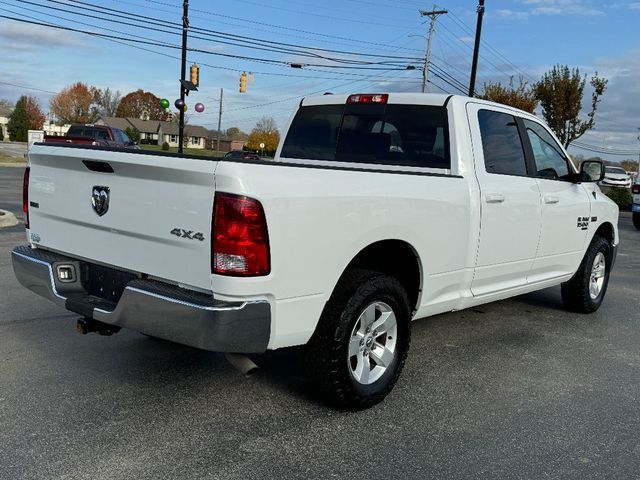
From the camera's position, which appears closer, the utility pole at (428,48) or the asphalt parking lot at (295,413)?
the asphalt parking lot at (295,413)

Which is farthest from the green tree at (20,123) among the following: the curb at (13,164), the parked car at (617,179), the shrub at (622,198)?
the shrub at (622,198)

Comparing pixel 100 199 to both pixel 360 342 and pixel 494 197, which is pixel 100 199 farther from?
pixel 494 197

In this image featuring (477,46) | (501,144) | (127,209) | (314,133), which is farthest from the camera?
(477,46)

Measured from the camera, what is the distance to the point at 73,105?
109000 millimetres

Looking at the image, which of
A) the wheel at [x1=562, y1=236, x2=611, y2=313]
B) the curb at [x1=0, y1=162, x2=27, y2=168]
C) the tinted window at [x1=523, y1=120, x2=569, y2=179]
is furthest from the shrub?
the curb at [x1=0, y1=162, x2=27, y2=168]

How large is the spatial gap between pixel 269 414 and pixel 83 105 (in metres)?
118

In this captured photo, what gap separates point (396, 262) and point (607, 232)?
12.2 ft

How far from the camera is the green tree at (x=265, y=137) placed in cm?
9506

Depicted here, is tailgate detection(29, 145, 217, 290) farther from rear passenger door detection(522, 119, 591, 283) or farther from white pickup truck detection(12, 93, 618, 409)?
rear passenger door detection(522, 119, 591, 283)

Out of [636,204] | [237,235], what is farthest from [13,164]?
[237,235]

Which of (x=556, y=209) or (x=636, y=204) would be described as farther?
(x=636, y=204)

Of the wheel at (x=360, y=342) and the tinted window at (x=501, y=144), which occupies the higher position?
the tinted window at (x=501, y=144)

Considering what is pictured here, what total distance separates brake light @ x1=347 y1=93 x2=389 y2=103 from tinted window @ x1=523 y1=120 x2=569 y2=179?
1.31 metres

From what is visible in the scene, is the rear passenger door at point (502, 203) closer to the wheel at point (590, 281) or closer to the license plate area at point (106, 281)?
the wheel at point (590, 281)
